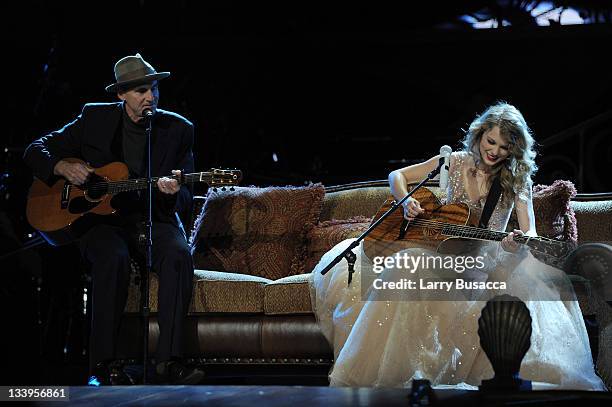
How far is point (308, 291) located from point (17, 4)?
4.04 m

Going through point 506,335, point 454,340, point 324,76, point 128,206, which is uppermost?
point 324,76

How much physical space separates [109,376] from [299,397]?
89.4 inches

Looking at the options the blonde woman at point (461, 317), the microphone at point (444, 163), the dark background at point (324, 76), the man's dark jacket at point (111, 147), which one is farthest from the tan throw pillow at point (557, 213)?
the man's dark jacket at point (111, 147)

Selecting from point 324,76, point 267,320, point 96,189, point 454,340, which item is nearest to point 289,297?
point 267,320

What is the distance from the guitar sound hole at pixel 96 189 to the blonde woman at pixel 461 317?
1180 millimetres

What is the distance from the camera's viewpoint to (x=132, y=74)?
434 cm

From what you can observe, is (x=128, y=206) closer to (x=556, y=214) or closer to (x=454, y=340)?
(x=454, y=340)

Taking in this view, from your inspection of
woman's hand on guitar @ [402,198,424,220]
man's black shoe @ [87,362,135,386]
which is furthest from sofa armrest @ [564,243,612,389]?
man's black shoe @ [87,362,135,386]

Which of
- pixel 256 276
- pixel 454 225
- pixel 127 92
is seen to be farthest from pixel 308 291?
pixel 127 92

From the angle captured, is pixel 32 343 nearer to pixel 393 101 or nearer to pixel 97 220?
pixel 97 220

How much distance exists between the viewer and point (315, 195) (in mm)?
4738

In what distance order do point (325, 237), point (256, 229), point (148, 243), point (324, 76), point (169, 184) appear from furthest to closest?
1. point (324, 76)
2. point (256, 229)
3. point (325, 237)
4. point (169, 184)
5. point (148, 243)

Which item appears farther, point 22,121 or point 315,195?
point 22,121

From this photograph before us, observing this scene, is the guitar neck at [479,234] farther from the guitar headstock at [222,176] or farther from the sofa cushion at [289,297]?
the guitar headstock at [222,176]
